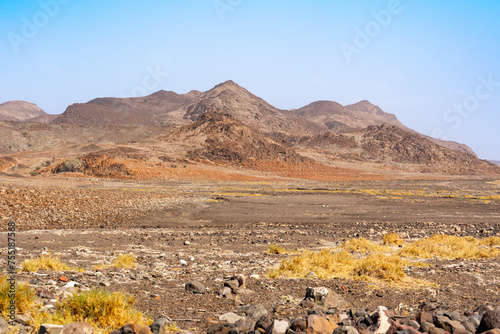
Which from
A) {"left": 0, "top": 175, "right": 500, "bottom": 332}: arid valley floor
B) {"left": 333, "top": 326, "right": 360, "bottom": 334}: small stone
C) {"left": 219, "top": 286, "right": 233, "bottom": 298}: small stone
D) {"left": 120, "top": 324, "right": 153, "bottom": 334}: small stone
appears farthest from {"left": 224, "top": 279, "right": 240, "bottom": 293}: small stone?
{"left": 333, "top": 326, "right": 360, "bottom": 334}: small stone

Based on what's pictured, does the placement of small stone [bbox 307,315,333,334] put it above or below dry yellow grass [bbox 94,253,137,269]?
above

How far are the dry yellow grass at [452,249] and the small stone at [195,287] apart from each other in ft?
28.0

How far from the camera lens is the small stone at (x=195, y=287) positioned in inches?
327

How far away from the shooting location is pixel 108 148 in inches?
2603

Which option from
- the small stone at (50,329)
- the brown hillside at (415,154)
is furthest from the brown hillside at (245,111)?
the small stone at (50,329)

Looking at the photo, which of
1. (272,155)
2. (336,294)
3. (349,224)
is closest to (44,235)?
(336,294)

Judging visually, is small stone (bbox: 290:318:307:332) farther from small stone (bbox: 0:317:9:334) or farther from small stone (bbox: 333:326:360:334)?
small stone (bbox: 0:317:9:334)

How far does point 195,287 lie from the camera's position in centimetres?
838

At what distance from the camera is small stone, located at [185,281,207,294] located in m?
8.31

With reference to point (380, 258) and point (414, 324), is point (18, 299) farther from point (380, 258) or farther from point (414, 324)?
point (380, 258)

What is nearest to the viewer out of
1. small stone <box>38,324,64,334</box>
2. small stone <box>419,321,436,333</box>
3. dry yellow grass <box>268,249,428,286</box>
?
small stone <box>38,324,64,334</box>

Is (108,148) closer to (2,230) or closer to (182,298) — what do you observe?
(2,230)

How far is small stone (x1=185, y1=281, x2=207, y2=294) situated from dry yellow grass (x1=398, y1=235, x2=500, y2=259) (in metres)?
8.55

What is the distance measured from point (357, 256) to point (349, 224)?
328 inches
